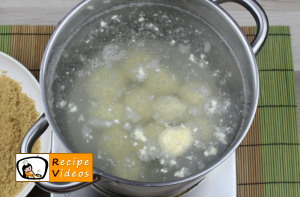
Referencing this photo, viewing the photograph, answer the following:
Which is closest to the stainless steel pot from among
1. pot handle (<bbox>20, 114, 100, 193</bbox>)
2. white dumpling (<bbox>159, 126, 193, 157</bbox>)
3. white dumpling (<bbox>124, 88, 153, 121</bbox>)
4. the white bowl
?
pot handle (<bbox>20, 114, 100, 193</bbox>)

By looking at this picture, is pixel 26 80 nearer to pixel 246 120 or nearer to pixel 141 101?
pixel 141 101

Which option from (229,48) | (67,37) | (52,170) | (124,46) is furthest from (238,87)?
(52,170)

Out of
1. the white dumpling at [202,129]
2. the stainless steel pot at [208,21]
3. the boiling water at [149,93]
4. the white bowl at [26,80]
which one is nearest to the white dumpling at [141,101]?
the boiling water at [149,93]

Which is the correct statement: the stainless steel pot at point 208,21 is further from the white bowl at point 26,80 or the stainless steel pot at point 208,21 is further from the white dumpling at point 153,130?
the white bowl at point 26,80

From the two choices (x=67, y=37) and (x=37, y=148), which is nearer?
(x=67, y=37)

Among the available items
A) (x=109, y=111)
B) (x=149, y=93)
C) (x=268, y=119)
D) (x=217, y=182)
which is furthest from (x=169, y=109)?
(x=268, y=119)

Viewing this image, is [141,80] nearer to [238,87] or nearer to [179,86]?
[179,86]

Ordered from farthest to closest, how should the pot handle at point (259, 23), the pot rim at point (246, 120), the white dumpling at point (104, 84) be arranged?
1. the white dumpling at point (104, 84)
2. the pot handle at point (259, 23)
3. the pot rim at point (246, 120)
